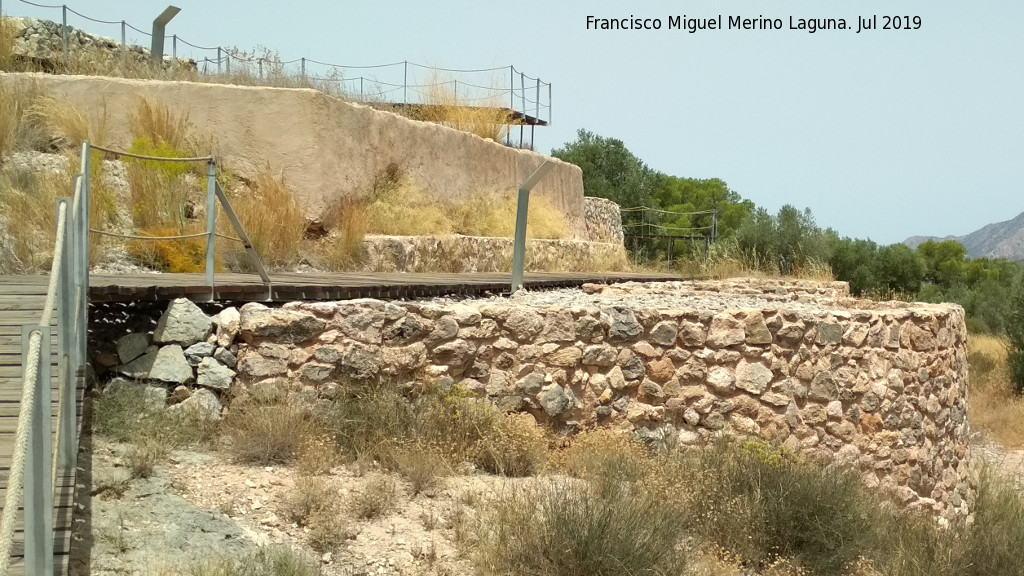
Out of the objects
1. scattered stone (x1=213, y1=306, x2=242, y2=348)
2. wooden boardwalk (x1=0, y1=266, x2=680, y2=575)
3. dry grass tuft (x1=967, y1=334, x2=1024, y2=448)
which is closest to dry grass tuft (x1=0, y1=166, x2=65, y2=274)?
wooden boardwalk (x1=0, y1=266, x2=680, y2=575)

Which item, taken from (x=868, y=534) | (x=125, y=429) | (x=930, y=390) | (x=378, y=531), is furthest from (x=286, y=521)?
(x=930, y=390)

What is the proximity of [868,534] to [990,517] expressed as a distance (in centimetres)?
365

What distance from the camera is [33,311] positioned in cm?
491

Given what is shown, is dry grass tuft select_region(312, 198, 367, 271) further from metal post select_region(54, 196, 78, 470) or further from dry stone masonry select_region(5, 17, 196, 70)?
metal post select_region(54, 196, 78, 470)

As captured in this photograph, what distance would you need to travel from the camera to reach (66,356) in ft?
12.2

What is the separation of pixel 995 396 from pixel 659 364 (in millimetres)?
14476

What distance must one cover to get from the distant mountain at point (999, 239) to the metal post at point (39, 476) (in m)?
127

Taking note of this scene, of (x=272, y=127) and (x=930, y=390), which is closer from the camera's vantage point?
(x=930, y=390)

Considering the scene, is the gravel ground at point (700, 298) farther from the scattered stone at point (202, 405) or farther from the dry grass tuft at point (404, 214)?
the dry grass tuft at point (404, 214)

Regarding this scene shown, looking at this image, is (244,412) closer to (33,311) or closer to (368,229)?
(33,311)

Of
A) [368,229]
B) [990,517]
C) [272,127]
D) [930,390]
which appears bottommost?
[990,517]

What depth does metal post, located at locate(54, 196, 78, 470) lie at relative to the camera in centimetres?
357

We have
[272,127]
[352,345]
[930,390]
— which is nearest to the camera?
[352,345]

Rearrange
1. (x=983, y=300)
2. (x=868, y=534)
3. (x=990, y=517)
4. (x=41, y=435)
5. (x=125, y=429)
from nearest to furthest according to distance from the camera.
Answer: (x=41, y=435)
(x=125, y=429)
(x=868, y=534)
(x=990, y=517)
(x=983, y=300)
